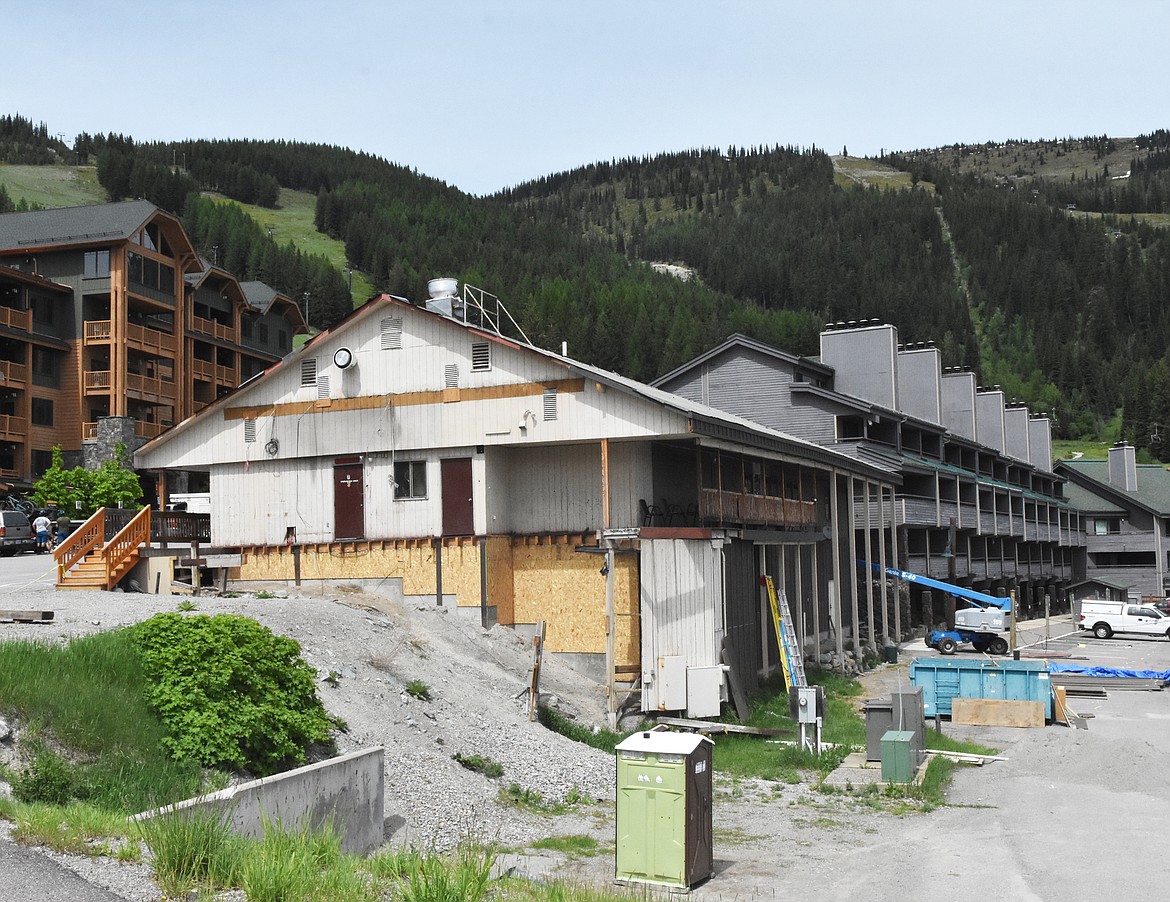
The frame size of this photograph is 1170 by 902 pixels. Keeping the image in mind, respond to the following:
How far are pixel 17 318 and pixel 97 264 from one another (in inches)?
230

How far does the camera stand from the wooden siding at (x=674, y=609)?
25.5m

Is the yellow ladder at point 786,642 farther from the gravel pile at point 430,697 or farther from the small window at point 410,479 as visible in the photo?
the small window at point 410,479

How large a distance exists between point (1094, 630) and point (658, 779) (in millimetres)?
50835

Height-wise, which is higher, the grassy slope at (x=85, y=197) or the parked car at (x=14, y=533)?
the grassy slope at (x=85, y=197)

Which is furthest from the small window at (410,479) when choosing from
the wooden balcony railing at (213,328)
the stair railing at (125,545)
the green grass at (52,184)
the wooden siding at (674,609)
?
the green grass at (52,184)

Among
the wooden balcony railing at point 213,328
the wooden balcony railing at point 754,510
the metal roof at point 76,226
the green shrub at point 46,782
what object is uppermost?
the metal roof at point 76,226

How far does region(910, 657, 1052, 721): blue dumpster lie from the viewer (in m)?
28.3

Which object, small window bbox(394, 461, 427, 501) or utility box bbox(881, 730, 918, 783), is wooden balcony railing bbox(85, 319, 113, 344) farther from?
utility box bbox(881, 730, 918, 783)

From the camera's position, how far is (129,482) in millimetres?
48906

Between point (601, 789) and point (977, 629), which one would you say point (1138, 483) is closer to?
point (977, 629)

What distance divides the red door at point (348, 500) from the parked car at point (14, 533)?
18.7m

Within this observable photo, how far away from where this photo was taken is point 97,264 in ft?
207

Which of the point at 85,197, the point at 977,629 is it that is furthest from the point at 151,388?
the point at 85,197

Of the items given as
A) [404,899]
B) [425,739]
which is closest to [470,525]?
[425,739]
